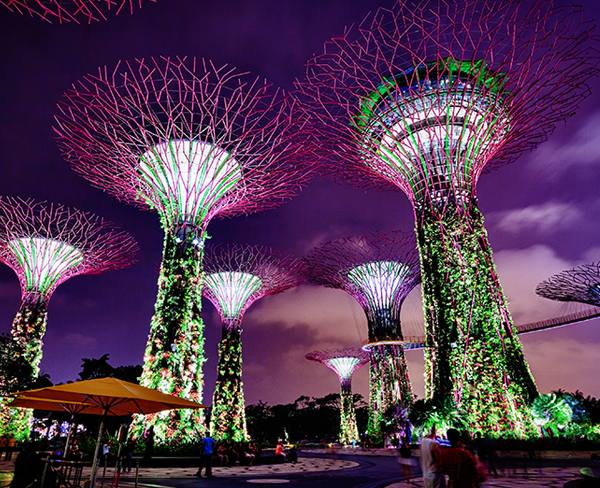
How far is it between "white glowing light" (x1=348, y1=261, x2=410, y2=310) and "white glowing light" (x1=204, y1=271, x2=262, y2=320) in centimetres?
726

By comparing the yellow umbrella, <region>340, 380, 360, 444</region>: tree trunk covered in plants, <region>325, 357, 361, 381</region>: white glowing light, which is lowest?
the yellow umbrella

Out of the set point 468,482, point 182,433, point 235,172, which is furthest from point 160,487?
point 235,172

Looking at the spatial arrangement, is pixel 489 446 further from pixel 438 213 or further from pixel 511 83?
pixel 511 83

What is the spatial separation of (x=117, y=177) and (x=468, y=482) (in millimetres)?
15789

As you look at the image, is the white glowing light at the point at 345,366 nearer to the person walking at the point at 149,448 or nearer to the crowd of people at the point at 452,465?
the person walking at the point at 149,448

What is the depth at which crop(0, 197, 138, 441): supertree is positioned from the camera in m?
23.7

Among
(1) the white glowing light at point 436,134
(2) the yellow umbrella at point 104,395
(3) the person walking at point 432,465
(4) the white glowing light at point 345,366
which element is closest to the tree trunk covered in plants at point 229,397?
(1) the white glowing light at point 436,134

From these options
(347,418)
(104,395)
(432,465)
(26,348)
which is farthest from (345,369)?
(432,465)

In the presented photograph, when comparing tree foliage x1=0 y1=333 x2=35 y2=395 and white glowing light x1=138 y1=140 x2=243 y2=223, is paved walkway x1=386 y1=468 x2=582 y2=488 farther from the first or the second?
tree foliage x1=0 y1=333 x2=35 y2=395

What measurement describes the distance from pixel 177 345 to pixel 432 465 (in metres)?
11.3

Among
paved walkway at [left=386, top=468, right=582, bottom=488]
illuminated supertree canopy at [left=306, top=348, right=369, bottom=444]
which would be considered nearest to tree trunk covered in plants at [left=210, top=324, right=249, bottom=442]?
paved walkway at [left=386, top=468, right=582, bottom=488]

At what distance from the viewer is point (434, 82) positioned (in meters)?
17.3

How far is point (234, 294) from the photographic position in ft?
87.8

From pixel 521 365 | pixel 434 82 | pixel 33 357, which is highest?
pixel 434 82
